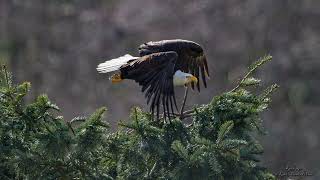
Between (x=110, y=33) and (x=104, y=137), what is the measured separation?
10.9m

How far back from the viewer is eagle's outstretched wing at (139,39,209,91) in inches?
196

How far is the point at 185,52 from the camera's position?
510 centimetres

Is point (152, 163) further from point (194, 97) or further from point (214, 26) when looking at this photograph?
point (214, 26)

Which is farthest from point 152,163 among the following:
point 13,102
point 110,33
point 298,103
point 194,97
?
point 110,33

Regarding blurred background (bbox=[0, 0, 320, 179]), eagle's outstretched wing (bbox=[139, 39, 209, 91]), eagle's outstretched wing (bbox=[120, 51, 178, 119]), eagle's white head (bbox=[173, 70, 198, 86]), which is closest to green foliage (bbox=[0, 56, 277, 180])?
eagle's outstretched wing (bbox=[120, 51, 178, 119])

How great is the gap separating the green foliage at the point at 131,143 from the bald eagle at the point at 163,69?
0.21m

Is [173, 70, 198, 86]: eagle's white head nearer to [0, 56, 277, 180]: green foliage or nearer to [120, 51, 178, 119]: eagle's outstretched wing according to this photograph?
[120, 51, 178, 119]: eagle's outstretched wing

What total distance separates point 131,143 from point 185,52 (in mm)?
1554

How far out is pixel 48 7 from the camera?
50.5 feet

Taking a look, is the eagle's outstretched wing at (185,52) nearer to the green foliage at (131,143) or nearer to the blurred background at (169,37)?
the green foliage at (131,143)

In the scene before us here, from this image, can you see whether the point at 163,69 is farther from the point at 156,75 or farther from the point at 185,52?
the point at 185,52

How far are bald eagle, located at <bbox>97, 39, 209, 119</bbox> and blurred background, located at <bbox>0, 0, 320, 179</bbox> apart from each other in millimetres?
7015

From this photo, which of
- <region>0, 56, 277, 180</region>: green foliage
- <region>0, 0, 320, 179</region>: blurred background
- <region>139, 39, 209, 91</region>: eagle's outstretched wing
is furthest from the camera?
<region>0, 0, 320, 179</region>: blurred background

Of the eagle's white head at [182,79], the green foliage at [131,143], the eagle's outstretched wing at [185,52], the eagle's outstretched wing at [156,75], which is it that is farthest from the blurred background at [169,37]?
the green foliage at [131,143]
